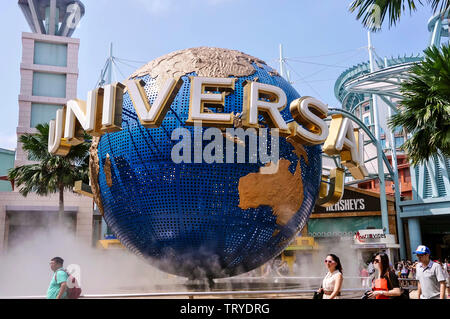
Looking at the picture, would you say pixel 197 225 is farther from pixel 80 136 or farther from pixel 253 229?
pixel 80 136

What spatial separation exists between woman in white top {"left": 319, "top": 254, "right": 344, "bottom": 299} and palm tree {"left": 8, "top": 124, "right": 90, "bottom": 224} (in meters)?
17.6

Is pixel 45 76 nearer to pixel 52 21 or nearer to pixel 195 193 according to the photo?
pixel 52 21

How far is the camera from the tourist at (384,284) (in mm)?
5504

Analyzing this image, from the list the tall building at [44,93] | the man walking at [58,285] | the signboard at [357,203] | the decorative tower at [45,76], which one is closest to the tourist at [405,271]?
the signboard at [357,203]

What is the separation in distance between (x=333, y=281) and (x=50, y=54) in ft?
145

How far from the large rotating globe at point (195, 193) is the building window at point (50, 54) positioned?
37.3 m

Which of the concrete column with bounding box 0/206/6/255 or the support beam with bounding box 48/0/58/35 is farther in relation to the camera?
the support beam with bounding box 48/0/58/35

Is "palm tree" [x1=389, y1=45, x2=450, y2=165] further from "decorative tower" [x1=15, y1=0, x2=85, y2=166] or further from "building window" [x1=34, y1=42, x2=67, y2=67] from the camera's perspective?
"building window" [x1=34, y1=42, x2=67, y2=67]

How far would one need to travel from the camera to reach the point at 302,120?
33.7 feet

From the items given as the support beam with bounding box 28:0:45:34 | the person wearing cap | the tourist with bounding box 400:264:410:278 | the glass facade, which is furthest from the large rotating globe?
the support beam with bounding box 28:0:45:34

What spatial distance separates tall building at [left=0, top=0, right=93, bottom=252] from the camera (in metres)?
35.5

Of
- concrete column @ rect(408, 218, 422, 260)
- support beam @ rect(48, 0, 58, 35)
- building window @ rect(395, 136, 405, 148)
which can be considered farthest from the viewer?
building window @ rect(395, 136, 405, 148)

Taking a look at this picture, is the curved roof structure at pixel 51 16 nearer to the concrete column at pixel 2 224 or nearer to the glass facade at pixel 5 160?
the glass facade at pixel 5 160

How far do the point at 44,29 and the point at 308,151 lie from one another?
179ft
